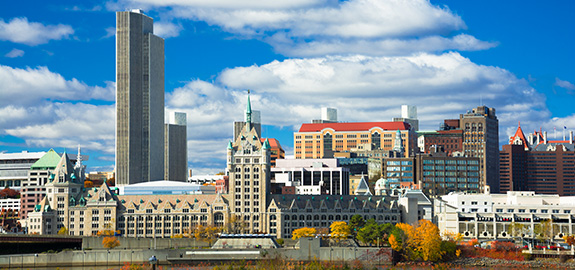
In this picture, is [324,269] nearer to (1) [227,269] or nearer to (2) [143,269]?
(1) [227,269]

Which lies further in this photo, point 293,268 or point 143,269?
point 293,268

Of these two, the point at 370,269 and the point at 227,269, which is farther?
the point at 370,269

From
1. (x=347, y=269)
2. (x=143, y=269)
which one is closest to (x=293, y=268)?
(x=347, y=269)

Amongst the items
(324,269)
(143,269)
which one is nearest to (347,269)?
(324,269)

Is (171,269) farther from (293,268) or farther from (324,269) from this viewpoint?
(324,269)

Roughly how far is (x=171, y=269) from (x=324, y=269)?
4385 cm

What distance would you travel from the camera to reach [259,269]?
16375 cm

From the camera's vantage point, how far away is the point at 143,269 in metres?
167

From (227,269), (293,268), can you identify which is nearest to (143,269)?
(227,269)

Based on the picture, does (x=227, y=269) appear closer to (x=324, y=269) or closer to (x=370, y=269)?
(x=324, y=269)

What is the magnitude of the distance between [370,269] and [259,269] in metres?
39.3

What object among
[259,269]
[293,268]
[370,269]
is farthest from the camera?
[370,269]

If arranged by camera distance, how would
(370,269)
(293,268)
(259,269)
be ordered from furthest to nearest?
(370,269) → (293,268) → (259,269)

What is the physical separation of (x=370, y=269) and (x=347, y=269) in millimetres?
26356
